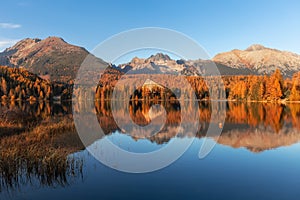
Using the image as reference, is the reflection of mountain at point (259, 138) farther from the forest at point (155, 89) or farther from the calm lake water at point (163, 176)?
the forest at point (155, 89)

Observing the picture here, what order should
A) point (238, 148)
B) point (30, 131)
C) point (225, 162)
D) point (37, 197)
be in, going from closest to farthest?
point (37, 197)
point (225, 162)
point (238, 148)
point (30, 131)

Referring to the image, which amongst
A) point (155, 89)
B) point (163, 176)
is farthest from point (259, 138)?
point (155, 89)

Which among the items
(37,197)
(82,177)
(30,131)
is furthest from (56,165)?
(30,131)

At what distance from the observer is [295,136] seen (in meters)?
25.7

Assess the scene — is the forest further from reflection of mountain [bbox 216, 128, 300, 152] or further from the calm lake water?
the calm lake water

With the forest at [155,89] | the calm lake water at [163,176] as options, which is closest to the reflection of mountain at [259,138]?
the calm lake water at [163,176]

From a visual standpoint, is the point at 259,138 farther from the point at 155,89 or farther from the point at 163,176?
the point at 155,89

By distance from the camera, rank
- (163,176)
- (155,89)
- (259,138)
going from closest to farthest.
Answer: (163,176) < (259,138) < (155,89)

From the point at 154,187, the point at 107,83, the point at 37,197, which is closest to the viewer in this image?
the point at 37,197

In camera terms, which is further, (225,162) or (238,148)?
(238,148)

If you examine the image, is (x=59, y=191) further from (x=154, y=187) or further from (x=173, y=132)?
(x=173, y=132)

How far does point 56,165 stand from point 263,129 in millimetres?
23829

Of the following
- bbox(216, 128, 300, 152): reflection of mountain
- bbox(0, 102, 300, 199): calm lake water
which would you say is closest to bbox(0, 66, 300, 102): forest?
bbox(216, 128, 300, 152): reflection of mountain

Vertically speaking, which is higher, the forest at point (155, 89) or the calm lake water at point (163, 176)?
the forest at point (155, 89)
